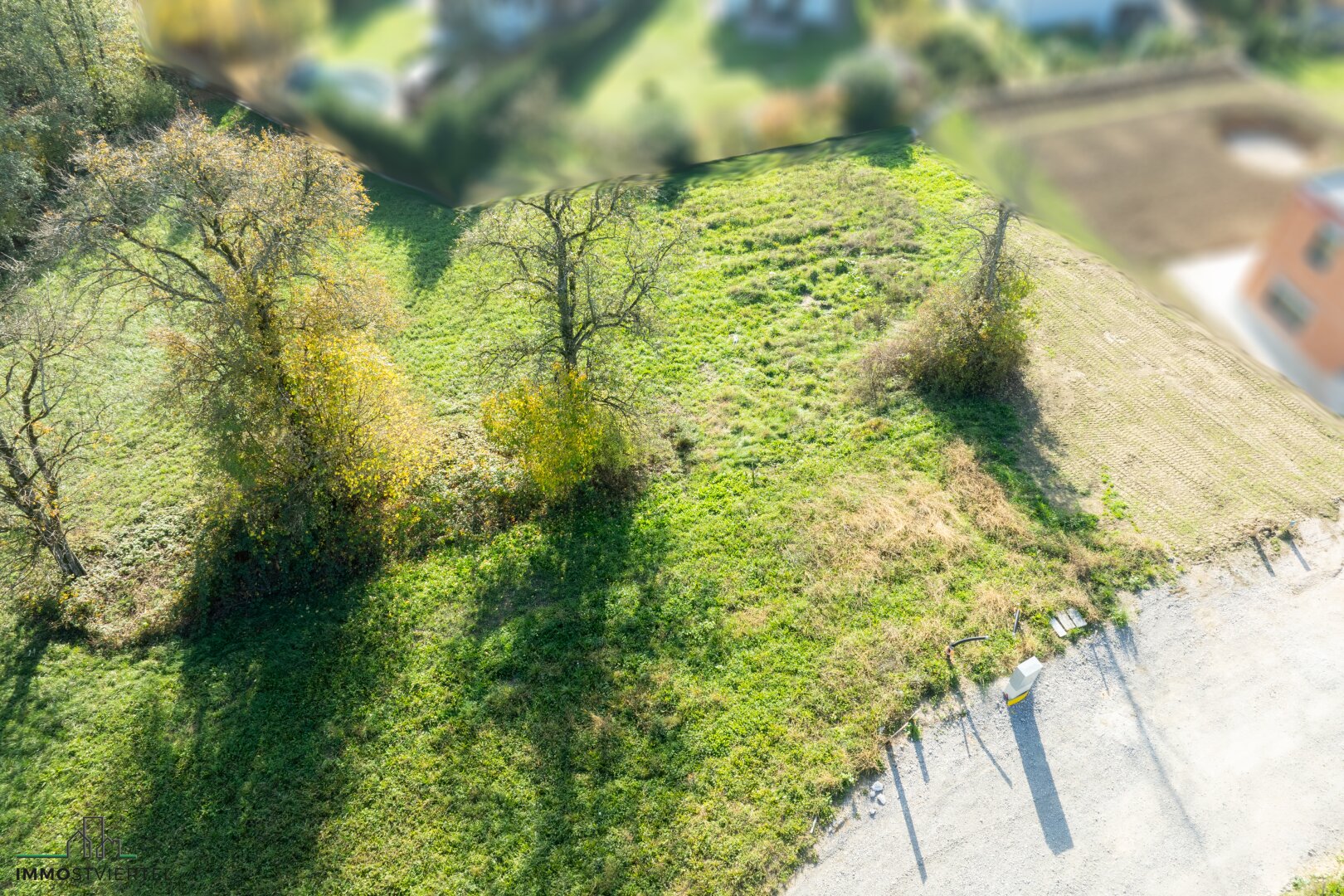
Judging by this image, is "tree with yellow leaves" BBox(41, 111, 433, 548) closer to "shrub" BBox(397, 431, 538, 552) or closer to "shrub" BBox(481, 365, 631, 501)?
"shrub" BBox(397, 431, 538, 552)

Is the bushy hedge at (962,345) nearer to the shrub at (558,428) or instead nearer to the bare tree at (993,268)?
the bare tree at (993,268)

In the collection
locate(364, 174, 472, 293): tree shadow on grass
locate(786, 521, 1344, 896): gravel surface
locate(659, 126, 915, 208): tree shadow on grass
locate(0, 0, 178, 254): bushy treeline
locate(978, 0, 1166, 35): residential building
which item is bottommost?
locate(786, 521, 1344, 896): gravel surface

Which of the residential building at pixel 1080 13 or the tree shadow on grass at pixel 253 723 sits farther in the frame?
the tree shadow on grass at pixel 253 723

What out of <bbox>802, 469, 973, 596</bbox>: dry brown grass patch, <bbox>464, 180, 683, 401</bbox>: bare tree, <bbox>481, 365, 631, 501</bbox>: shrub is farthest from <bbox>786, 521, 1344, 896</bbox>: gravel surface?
<bbox>464, 180, 683, 401</bbox>: bare tree

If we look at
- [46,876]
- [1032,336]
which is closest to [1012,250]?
[1032,336]

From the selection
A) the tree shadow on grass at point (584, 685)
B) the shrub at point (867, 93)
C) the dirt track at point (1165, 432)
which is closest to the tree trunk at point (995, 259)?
the dirt track at point (1165, 432)

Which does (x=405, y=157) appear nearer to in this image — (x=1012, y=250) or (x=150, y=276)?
(x=150, y=276)

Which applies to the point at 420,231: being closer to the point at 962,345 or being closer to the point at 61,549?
the point at 61,549

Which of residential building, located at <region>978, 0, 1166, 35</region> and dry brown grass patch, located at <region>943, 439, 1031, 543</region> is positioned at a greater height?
dry brown grass patch, located at <region>943, 439, 1031, 543</region>
